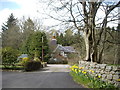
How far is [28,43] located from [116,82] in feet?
43.6

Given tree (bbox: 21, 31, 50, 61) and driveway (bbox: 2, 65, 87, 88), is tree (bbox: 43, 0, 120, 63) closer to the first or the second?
driveway (bbox: 2, 65, 87, 88)

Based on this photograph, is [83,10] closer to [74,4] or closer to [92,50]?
[74,4]

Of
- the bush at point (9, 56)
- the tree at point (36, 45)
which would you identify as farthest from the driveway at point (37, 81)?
the tree at point (36, 45)

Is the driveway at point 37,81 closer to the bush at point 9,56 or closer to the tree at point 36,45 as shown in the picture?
the bush at point 9,56

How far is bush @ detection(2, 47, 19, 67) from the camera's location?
8500mm

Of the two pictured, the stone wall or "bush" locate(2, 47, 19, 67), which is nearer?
the stone wall

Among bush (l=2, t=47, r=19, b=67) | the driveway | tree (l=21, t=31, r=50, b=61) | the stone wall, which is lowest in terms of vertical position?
the driveway

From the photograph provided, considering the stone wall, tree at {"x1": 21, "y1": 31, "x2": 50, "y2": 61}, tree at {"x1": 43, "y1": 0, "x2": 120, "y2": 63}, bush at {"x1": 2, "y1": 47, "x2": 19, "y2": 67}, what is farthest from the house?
the stone wall

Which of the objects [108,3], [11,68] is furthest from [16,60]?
[108,3]

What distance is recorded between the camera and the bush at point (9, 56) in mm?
8500

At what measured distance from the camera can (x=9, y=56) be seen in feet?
28.5

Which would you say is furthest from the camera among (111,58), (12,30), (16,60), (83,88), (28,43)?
(28,43)

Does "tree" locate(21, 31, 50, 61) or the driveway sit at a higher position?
"tree" locate(21, 31, 50, 61)

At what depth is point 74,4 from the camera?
5312mm
